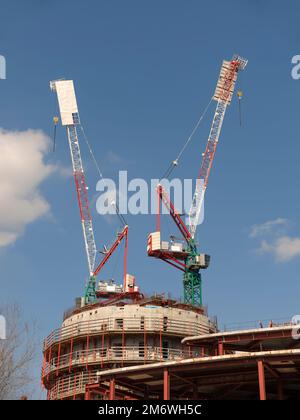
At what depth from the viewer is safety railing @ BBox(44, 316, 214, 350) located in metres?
77.9

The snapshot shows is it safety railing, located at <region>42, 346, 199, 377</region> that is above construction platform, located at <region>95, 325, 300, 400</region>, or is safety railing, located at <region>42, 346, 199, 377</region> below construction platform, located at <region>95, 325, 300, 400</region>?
above

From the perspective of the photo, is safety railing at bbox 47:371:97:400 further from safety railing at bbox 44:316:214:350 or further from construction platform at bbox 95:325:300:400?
construction platform at bbox 95:325:300:400

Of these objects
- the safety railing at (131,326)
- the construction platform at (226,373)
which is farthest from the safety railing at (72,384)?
the construction platform at (226,373)

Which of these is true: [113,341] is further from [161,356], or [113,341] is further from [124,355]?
[161,356]

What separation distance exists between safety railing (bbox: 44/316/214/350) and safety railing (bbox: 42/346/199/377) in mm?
2145

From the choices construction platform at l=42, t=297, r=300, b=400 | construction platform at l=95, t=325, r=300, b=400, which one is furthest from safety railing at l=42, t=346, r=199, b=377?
construction platform at l=95, t=325, r=300, b=400

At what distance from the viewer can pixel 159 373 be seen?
54.7 m

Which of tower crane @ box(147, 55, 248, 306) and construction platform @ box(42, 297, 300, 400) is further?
tower crane @ box(147, 55, 248, 306)

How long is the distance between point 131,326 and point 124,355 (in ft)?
12.9

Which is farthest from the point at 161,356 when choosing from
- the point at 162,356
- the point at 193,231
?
the point at 193,231

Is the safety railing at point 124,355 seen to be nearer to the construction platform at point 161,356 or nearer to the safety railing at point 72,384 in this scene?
the construction platform at point 161,356

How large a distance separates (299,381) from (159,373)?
14783mm
